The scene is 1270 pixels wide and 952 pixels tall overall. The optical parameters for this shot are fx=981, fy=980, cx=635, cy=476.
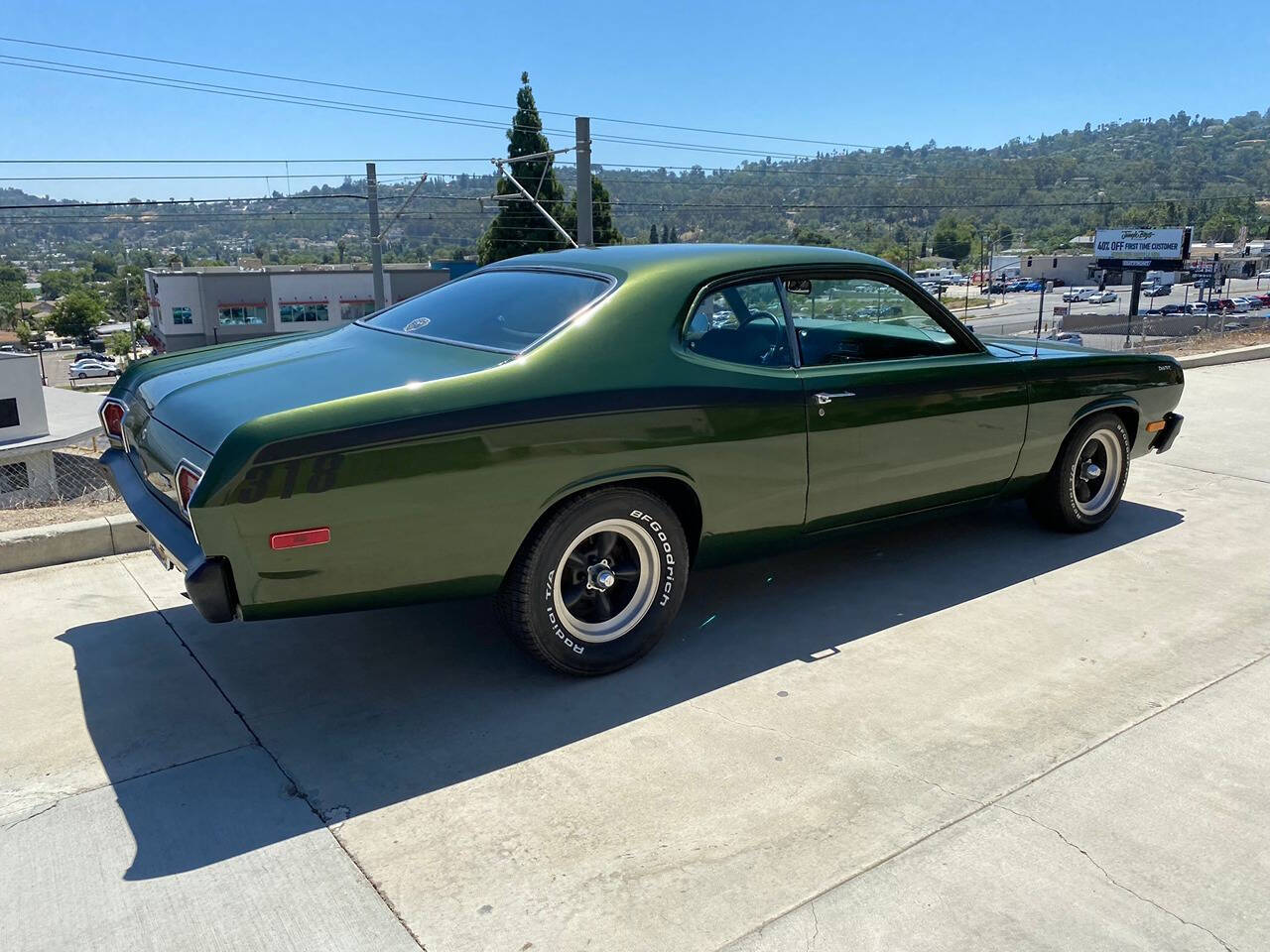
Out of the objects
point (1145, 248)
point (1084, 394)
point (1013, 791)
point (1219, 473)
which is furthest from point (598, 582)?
point (1145, 248)

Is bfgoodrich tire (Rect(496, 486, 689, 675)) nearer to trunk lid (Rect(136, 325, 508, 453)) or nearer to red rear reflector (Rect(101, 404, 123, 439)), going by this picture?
trunk lid (Rect(136, 325, 508, 453))

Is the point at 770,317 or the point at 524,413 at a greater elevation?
the point at 770,317

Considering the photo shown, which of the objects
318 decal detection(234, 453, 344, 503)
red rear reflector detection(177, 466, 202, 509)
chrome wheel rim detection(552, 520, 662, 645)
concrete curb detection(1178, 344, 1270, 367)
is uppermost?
318 decal detection(234, 453, 344, 503)

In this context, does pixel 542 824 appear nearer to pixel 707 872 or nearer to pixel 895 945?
pixel 707 872

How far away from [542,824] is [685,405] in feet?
4.98

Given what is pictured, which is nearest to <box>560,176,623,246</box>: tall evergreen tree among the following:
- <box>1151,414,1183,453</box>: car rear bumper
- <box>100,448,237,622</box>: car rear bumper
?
<box>1151,414,1183,453</box>: car rear bumper

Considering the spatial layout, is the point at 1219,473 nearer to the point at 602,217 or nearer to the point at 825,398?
the point at 825,398

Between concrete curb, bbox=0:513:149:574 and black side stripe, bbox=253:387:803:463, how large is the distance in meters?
2.11

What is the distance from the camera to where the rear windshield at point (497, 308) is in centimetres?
357

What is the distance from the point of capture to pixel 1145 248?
5834 centimetres

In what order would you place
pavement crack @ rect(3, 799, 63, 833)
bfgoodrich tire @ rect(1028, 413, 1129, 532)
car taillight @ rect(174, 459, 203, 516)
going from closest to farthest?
1. pavement crack @ rect(3, 799, 63, 833)
2. car taillight @ rect(174, 459, 203, 516)
3. bfgoodrich tire @ rect(1028, 413, 1129, 532)

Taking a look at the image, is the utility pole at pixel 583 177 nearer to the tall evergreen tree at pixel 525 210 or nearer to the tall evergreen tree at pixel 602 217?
the tall evergreen tree at pixel 602 217

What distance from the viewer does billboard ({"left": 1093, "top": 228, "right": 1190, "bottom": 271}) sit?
56781 mm

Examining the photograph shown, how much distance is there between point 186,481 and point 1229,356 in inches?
481
